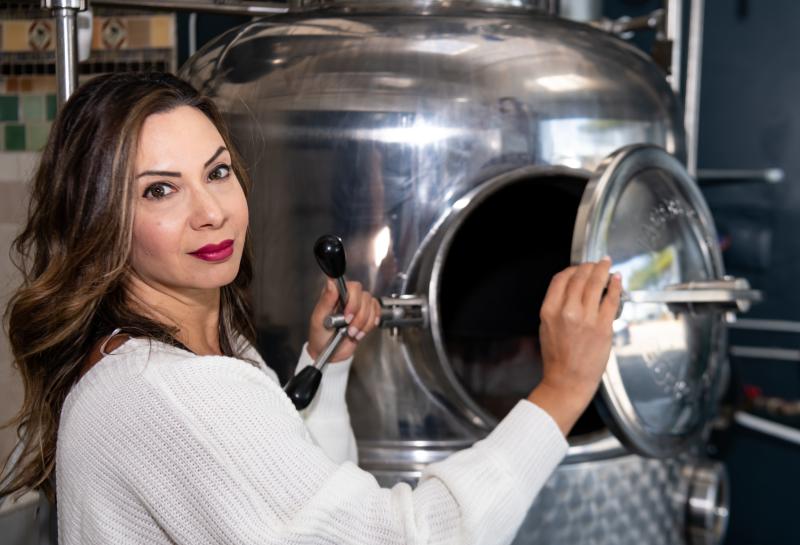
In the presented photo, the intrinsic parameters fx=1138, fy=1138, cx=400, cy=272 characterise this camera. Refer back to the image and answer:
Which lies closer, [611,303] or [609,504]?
[611,303]

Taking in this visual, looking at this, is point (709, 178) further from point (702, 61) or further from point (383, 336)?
point (383, 336)

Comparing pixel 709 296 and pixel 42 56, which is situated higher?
pixel 42 56

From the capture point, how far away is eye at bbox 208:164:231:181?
1.19 metres

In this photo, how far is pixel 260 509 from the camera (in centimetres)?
102

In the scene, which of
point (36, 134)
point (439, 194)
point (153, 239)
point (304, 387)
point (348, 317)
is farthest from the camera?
point (36, 134)

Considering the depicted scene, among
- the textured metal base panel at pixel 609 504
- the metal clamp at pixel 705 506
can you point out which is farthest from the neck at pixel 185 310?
the metal clamp at pixel 705 506

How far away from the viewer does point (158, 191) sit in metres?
1.13

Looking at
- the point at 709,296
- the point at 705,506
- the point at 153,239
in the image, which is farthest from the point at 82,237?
the point at 705,506

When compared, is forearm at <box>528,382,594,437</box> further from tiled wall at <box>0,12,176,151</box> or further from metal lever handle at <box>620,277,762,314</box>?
tiled wall at <box>0,12,176,151</box>

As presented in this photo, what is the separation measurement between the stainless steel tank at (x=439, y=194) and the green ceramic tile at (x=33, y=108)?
615 millimetres

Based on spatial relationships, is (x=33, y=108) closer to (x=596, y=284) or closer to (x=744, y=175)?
(x=596, y=284)

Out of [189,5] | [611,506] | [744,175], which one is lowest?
[611,506]

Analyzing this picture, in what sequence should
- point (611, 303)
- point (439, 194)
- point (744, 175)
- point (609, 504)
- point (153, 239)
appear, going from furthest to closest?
point (744, 175)
point (609, 504)
point (439, 194)
point (611, 303)
point (153, 239)

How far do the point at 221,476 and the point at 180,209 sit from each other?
0.27 metres
